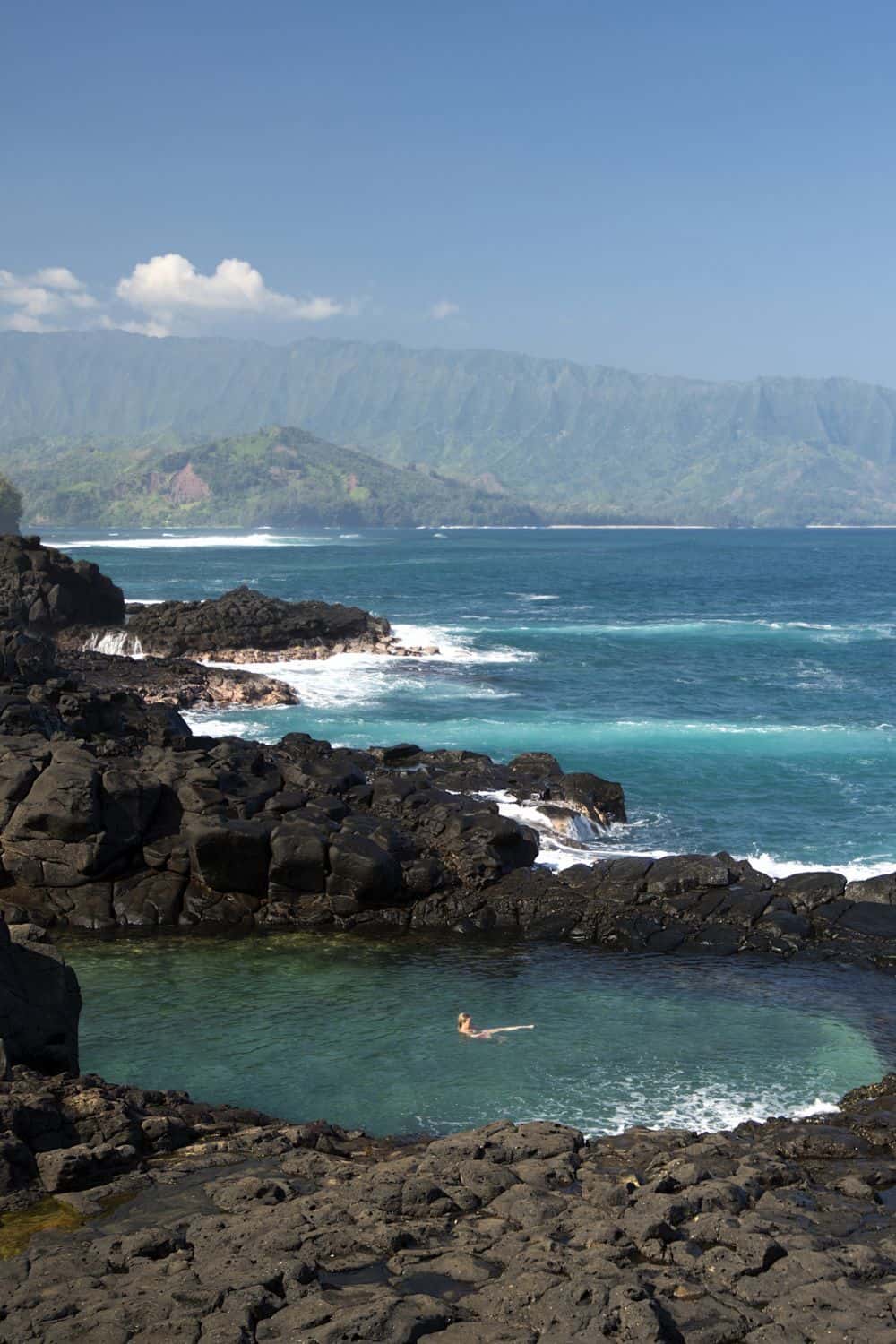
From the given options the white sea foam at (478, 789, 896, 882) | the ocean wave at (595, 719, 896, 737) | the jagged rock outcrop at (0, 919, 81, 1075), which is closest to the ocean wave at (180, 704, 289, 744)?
the ocean wave at (595, 719, 896, 737)

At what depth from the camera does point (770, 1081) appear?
26984mm

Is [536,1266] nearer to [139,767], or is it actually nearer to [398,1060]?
[398,1060]

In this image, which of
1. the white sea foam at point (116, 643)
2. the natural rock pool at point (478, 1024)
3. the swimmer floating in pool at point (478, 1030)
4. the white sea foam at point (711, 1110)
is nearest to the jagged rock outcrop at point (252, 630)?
the white sea foam at point (116, 643)

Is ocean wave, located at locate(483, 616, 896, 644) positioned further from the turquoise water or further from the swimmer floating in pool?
the swimmer floating in pool

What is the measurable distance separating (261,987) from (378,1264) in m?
16.2

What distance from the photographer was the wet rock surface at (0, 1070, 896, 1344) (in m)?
15.4

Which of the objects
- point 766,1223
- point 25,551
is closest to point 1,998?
point 766,1223

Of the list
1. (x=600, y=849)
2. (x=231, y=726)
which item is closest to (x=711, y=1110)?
(x=600, y=849)

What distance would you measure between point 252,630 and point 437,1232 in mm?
71802

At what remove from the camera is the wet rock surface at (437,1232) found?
50.4 feet

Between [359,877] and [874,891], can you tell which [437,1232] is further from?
[874,891]

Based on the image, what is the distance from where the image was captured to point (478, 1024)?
3011 cm

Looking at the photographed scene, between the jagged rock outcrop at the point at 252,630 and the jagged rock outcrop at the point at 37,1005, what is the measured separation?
58.8 m

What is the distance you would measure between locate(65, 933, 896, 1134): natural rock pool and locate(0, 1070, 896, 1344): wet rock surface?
8.96 feet
